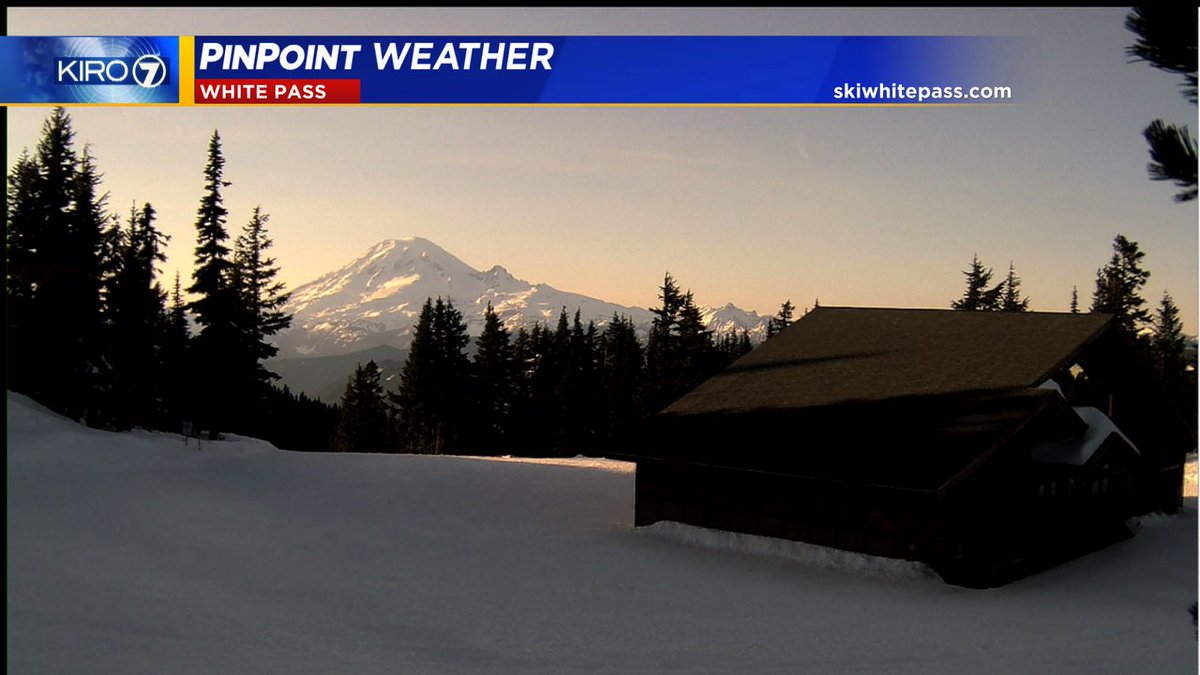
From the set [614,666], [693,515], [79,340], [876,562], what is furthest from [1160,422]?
[79,340]

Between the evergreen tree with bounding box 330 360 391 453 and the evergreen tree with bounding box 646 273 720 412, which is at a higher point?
the evergreen tree with bounding box 646 273 720 412

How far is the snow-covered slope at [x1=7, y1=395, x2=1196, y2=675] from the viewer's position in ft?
Result: 39.8

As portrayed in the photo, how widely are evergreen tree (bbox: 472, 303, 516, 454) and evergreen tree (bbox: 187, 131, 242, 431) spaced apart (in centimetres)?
2546

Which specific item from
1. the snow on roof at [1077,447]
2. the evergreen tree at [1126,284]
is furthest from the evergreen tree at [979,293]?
the snow on roof at [1077,447]

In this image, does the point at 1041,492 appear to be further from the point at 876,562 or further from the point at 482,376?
the point at 482,376

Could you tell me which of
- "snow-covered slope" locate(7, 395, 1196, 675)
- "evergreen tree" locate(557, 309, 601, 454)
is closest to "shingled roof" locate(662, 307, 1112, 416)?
"snow-covered slope" locate(7, 395, 1196, 675)

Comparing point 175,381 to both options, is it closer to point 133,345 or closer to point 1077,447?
point 133,345

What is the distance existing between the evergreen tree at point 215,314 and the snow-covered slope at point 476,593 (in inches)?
580

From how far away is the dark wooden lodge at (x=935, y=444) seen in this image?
17.8 metres

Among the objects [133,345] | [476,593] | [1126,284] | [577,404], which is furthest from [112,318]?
[1126,284]

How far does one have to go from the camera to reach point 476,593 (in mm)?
15875

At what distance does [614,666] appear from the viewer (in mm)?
11906

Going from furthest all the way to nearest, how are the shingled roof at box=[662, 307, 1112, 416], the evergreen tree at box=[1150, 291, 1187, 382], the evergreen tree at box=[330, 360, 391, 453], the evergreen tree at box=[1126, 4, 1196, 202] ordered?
1. the evergreen tree at box=[330, 360, 391, 453]
2. the evergreen tree at box=[1150, 291, 1187, 382]
3. the shingled roof at box=[662, 307, 1112, 416]
4. the evergreen tree at box=[1126, 4, 1196, 202]

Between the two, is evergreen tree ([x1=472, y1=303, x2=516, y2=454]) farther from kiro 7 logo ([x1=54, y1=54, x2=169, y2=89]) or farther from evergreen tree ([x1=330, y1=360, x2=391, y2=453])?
kiro 7 logo ([x1=54, y1=54, x2=169, y2=89])
